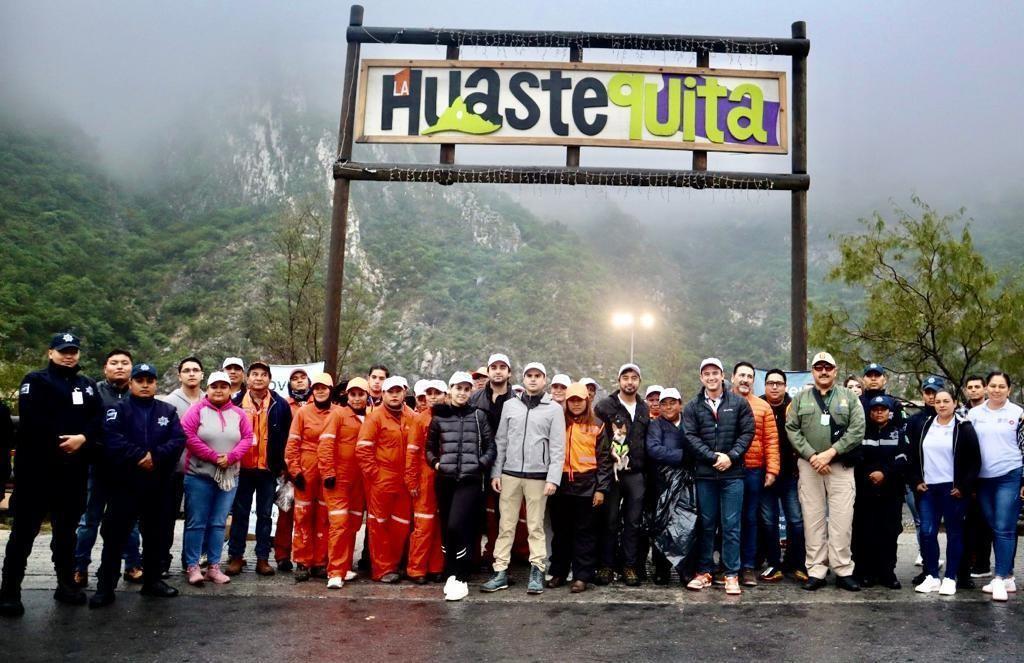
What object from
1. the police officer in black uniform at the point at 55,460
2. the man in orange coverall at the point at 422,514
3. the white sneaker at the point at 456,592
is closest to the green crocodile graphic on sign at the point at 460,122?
the man in orange coverall at the point at 422,514

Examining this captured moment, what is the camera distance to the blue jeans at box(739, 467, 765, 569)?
7.46 metres

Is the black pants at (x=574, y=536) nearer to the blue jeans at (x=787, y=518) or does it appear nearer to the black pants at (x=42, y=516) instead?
the blue jeans at (x=787, y=518)

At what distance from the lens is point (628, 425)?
7496 millimetres

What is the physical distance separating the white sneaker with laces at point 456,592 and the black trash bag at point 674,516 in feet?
6.18

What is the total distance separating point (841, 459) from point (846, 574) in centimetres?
106

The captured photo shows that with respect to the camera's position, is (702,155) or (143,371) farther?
(702,155)

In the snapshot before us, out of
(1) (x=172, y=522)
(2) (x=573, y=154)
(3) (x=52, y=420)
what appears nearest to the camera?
(3) (x=52, y=420)

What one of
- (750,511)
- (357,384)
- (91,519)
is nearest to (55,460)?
(91,519)

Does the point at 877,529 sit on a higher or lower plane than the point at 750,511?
lower

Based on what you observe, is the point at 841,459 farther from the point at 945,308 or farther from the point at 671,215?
the point at 671,215

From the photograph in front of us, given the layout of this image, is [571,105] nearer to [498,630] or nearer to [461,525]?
[461,525]

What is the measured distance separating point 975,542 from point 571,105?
6987mm

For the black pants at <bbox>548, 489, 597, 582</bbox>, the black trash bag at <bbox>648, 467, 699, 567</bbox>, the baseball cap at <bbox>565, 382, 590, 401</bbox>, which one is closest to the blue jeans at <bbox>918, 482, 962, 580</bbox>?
the black trash bag at <bbox>648, 467, 699, 567</bbox>

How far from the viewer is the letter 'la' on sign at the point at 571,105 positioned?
34.2 ft
